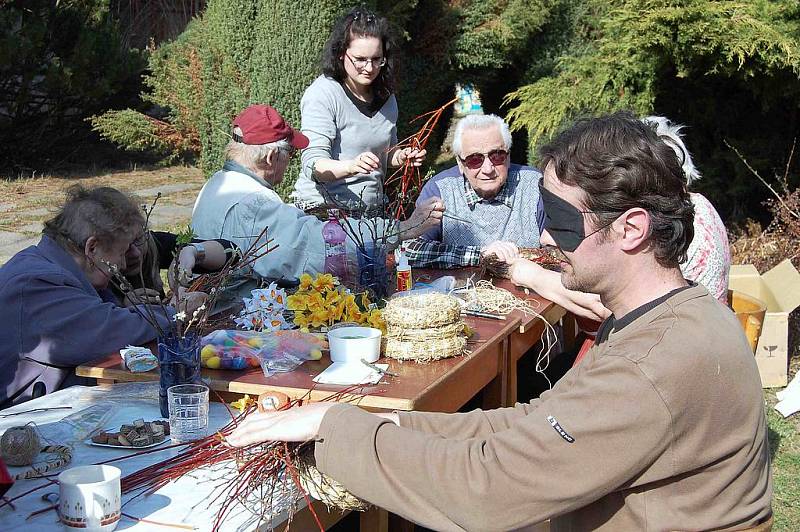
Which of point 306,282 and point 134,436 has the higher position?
point 306,282

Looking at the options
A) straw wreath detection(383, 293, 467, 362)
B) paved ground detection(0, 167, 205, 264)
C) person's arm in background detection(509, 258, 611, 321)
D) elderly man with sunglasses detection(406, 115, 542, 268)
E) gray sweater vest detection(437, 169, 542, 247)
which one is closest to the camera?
straw wreath detection(383, 293, 467, 362)

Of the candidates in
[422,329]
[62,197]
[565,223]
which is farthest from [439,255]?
[62,197]

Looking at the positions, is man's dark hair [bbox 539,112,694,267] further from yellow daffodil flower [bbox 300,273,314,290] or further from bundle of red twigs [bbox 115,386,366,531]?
yellow daffodil flower [bbox 300,273,314,290]

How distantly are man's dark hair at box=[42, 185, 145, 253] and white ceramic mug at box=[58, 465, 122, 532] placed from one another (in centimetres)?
146

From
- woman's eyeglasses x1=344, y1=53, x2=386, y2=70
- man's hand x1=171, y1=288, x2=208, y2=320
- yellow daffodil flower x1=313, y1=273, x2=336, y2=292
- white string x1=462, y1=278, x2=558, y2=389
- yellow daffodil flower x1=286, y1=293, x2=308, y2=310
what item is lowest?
white string x1=462, y1=278, x2=558, y2=389

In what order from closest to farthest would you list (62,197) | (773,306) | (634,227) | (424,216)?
(634,227), (424,216), (773,306), (62,197)

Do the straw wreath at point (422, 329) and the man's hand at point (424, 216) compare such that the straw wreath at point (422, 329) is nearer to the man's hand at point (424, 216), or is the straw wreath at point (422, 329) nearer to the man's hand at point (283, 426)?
the man's hand at point (283, 426)

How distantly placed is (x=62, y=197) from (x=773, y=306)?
658cm

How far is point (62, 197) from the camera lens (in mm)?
8953

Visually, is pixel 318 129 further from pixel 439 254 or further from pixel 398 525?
pixel 398 525

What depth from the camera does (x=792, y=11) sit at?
6031 millimetres

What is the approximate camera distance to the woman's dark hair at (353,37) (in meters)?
4.66

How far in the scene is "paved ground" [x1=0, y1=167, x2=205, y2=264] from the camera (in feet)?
25.6

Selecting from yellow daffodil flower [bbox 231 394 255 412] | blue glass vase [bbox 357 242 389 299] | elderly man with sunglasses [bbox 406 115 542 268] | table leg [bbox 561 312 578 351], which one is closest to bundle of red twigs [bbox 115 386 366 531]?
yellow daffodil flower [bbox 231 394 255 412]
